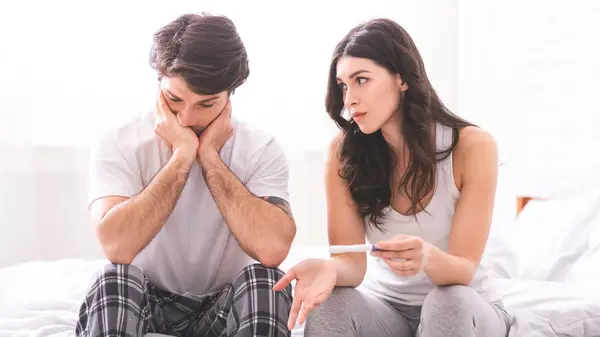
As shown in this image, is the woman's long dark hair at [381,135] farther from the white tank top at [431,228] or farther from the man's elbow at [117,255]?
the man's elbow at [117,255]

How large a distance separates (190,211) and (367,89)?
490 mm

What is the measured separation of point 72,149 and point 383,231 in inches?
68.4

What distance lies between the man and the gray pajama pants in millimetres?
98

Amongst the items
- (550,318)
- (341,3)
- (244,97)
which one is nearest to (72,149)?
(244,97)

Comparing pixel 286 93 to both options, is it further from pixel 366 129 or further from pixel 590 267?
pixel 366 129

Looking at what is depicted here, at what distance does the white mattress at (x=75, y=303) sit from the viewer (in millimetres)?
1687

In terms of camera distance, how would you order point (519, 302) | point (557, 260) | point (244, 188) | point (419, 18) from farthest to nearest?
point (419, 18)
point (557, 260)
point (519, 302)
point (244, 188)

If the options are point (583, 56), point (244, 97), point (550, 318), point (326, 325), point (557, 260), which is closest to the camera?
point (326, 325)

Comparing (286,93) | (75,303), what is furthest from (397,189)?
(286,93)

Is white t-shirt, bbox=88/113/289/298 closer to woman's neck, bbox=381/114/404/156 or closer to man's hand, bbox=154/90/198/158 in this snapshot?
man's hand, bbox=154/90/198/158

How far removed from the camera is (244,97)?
3363mm

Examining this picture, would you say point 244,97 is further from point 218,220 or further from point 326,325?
point 326,325

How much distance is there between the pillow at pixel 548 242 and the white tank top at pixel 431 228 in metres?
0.81

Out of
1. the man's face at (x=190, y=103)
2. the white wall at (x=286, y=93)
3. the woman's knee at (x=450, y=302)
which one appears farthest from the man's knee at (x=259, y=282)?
the white wall at (x=286, y=93)
